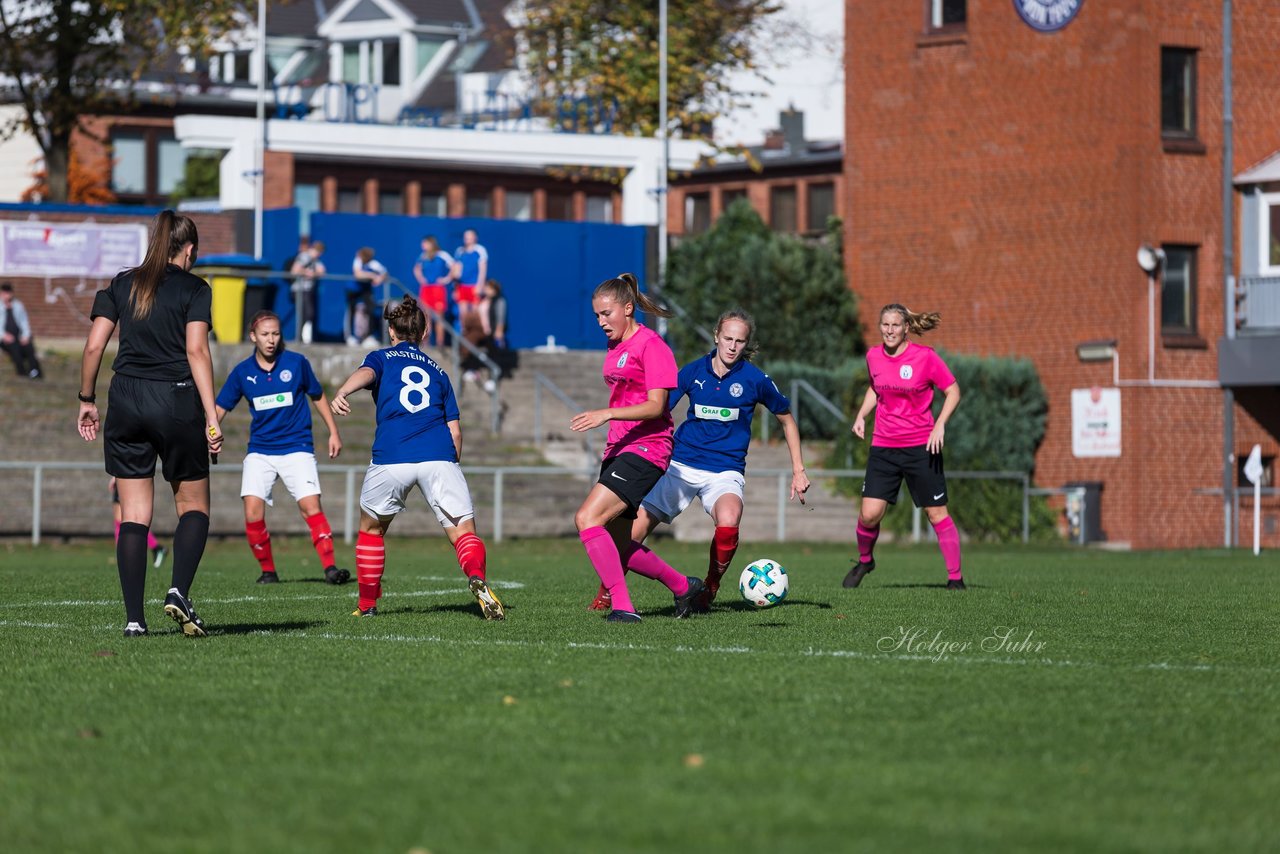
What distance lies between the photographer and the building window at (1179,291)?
34500mm

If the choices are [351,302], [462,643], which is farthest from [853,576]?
[351,302]

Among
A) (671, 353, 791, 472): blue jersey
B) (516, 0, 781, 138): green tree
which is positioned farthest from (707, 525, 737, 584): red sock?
(516, 0, 781, 138): green tree

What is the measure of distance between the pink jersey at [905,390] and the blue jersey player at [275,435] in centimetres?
413

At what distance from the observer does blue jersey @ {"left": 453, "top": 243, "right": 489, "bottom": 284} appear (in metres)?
32.9

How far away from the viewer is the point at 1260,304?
34562mm

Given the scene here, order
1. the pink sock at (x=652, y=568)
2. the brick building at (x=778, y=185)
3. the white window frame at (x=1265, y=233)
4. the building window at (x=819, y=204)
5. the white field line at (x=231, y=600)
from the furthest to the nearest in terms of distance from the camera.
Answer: the building window at (x=819, y=204) < the brick building at (x=778, y=185) < the white window frame at (x=1265, y=233) < the white field line at (x=231, y=600) < the pink sock at (x=652, y=568)

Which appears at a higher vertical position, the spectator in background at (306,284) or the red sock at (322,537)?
the spectator in background at (306,284)

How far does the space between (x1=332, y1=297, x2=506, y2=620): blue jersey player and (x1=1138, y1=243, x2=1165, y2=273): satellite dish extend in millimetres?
24038

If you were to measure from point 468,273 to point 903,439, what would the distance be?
18.6 m

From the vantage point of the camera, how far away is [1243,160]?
34.8 metres

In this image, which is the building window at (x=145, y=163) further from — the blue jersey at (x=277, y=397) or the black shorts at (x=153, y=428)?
the black shorts at (x=153, y=428)

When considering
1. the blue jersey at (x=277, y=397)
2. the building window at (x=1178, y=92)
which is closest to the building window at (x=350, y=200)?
the building window at (x=1178, y=92)

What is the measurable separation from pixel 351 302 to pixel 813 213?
940 inches

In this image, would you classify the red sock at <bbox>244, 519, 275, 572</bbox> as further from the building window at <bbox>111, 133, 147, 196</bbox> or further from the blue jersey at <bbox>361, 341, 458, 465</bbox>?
the building window at <bbox>111, 133, 147, 196</bbox>
